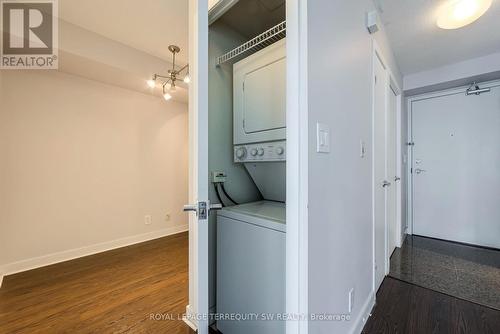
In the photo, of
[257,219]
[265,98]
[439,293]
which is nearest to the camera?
[257,219]

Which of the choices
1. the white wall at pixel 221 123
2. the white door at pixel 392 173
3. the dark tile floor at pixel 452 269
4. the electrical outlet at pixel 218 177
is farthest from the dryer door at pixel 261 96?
the dark tile floor at pixel 452 269

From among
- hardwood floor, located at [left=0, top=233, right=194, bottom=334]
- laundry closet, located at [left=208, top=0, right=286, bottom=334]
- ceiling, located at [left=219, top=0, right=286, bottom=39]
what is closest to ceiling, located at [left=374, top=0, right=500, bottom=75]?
ceiling, located at [left=219, top=0, right=286, bottom=39]

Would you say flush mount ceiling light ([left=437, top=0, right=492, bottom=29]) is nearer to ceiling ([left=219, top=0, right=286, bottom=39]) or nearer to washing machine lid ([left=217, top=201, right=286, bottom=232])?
ceiling ([left=219, top=0, right=286, bottom=39])

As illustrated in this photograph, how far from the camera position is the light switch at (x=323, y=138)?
1.02 metres

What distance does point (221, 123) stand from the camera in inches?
67.2

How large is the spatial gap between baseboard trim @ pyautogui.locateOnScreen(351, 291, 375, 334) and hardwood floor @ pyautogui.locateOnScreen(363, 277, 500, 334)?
36mm

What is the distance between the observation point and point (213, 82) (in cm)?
167

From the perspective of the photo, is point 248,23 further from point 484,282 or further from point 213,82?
point 484,282

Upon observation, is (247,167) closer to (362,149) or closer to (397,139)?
(362,149)

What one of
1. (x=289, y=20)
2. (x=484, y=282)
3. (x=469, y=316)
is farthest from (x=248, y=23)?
(x=484, y=282)

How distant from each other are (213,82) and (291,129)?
973 millimetres

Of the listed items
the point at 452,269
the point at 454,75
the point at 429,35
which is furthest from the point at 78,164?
the point at 454,75

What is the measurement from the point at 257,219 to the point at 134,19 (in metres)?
2.14

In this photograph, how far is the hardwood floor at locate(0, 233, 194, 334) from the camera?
5.00ft
